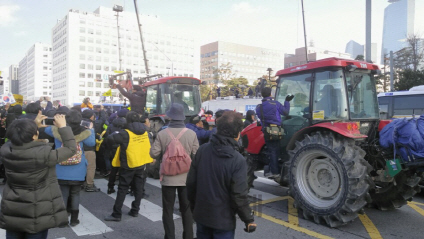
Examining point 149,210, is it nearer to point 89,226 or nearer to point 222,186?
point 89,226

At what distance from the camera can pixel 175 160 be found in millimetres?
3973

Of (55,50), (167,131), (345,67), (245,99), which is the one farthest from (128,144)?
(55,50)

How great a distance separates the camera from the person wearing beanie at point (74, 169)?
4609 mm

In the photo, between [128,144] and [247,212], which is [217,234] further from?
[128,144]

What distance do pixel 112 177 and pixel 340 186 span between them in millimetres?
4374

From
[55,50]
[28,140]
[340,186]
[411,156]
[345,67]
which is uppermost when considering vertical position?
[55,50]

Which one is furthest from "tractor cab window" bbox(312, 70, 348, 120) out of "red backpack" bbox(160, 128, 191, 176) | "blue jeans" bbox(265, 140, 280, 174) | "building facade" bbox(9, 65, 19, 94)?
"building facade" bbox(9, 65, 19, 94)

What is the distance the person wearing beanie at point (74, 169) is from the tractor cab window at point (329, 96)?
147 inches

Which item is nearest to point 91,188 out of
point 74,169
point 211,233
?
point 74,169

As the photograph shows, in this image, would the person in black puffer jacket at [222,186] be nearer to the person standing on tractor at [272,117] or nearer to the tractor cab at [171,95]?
the person standing on tractor at [272,117]

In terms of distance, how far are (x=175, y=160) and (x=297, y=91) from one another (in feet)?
10.2

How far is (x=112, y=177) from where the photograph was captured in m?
6.72

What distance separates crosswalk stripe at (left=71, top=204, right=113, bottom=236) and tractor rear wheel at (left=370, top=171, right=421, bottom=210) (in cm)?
450

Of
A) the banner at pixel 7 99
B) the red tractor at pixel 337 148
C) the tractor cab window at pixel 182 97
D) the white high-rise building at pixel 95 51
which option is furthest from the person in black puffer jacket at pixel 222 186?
the white high-rise building at pixel 95 51
